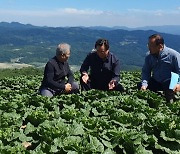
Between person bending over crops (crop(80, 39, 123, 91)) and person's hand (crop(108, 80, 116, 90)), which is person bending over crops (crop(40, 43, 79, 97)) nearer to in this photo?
person bending over crops (crop(80, 39, 123, 91))

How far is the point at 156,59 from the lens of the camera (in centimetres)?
1162

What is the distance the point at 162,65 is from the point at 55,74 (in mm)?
3342

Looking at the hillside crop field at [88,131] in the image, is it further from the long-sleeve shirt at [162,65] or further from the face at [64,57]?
the long-sleeve shirt at [162,65]

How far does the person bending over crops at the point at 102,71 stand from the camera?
1221 centimetres

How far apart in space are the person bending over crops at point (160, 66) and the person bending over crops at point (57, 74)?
8.03 ft

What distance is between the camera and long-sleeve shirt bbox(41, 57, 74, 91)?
11164mm

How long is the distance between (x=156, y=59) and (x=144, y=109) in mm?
3192

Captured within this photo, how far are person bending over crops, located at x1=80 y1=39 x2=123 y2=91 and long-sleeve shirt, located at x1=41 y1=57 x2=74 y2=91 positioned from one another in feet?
2.96

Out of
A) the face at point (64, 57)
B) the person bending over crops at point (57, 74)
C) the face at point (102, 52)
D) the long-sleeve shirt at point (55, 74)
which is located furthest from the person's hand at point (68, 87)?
the face at point (102, 52)

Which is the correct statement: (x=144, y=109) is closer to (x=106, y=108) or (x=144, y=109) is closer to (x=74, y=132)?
(x=106, y=108)

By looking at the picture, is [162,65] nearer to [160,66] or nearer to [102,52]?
[160,66]

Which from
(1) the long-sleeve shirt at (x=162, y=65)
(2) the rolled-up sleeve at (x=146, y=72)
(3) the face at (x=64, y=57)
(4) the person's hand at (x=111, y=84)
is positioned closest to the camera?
(3) the face at (x=64, y=57)

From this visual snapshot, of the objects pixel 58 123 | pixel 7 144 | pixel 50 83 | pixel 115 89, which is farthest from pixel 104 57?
pixel 7 144

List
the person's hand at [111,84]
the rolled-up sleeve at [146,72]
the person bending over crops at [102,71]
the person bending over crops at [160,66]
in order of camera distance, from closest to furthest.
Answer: the person bending over crops at [160,66]
the rolled-up sleeve at [146,72]
the person's hand at [111,84]
the person bending over crops at [102,71]
